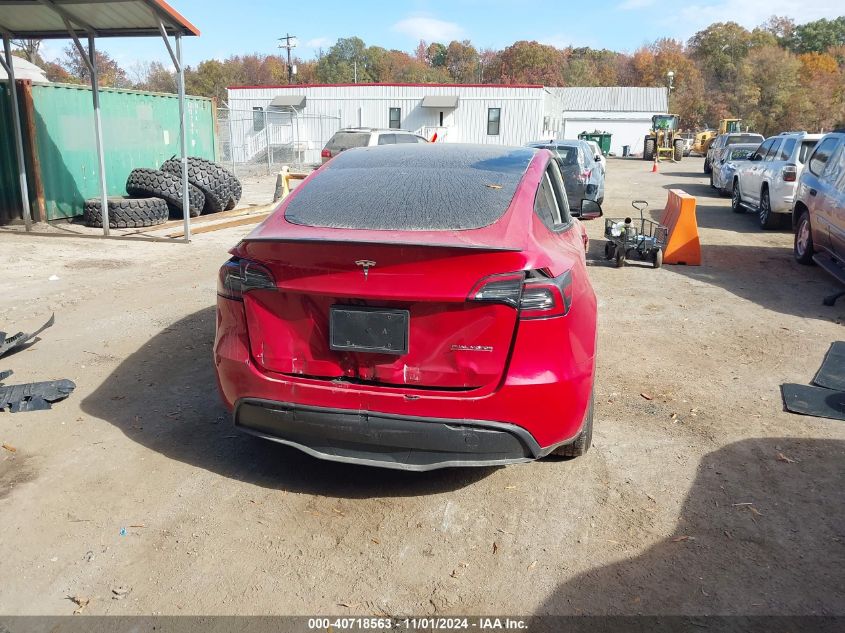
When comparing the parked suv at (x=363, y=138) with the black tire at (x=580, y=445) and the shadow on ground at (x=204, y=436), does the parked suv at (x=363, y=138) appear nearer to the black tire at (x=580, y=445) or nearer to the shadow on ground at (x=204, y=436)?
the shadow on ground at (x=204, y=436)

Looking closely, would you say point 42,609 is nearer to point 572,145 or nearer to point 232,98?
point 572,145

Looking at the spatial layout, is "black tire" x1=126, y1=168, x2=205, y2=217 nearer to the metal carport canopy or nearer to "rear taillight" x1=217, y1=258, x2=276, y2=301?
the metal carport canopy

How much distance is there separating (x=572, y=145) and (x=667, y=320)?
28.3ft

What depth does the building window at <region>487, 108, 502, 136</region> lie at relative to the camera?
1559 inches

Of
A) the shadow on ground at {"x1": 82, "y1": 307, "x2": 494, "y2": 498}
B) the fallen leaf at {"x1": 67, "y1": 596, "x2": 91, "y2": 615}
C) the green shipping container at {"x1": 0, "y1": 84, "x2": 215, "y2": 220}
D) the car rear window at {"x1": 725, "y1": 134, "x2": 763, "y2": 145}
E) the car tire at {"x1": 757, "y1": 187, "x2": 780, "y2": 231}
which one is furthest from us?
the car rear window at {"x1": 725, "y1": 134, "x2": 763, "y2": 145}

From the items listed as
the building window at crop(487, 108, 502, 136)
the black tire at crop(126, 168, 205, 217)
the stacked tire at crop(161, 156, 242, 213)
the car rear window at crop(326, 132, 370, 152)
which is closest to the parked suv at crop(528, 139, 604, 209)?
the car rear window at crop(326, 132, 370, 152)

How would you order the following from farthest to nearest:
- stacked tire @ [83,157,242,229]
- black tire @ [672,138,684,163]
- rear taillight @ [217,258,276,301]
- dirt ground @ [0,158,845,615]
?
black tire @ [672,138,684,163], stacked tire @ [83,157,242,229], rear taillight @ [217,258,276,301], dirt ground @ [0,158,845,615]

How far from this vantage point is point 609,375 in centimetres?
544

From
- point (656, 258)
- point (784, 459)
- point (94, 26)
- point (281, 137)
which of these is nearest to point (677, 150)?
point (281, 137)

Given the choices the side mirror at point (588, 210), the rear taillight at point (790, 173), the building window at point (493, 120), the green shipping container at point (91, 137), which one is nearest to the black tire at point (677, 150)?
the building window at point (493, 120)

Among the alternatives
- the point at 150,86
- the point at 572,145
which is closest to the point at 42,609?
the point at 572,145

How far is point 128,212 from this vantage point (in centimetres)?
1234

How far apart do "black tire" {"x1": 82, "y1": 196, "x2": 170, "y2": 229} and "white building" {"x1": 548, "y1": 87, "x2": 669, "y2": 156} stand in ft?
161

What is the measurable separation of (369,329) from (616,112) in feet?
210
